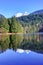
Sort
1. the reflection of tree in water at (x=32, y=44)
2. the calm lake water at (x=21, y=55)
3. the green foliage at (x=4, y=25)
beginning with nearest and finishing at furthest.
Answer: the calm lake water at (x=21, y=55) → the reflection of tree in water at (x=32, y=44) → the green foliage at (x=4, y=25)

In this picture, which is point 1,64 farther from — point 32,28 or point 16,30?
point 32,28

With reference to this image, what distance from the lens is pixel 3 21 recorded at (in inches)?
2552

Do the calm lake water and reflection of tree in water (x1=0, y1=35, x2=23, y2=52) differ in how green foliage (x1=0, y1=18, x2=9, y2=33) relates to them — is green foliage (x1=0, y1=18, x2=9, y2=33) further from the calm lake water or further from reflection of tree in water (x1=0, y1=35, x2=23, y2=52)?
the calm lake water

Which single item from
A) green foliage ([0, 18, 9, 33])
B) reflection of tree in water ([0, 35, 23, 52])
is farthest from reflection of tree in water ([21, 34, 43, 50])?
green foliage ([0, 18, 9, 33])

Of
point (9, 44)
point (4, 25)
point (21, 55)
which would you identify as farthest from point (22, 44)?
point (4, 25)

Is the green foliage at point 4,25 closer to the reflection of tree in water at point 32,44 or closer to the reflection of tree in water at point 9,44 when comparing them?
the reflection of tree in water at point 9,44

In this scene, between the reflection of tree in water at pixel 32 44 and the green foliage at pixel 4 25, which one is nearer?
the reflection of tree in water at pixel 32 44

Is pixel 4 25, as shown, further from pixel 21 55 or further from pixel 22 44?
pixel 21 55

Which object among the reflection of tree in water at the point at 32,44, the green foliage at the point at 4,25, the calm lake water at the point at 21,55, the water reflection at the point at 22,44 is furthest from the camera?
the green foliage at the point at 4,25

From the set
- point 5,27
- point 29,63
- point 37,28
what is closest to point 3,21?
point 5,27

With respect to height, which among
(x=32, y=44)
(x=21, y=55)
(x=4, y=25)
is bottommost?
(x=32, y=44)

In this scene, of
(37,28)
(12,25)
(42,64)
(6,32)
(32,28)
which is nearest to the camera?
(42,64)

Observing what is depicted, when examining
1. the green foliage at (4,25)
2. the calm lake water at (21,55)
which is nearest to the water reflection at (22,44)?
the calm lake water at (21,55)

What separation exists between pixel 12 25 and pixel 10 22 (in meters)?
1.49
